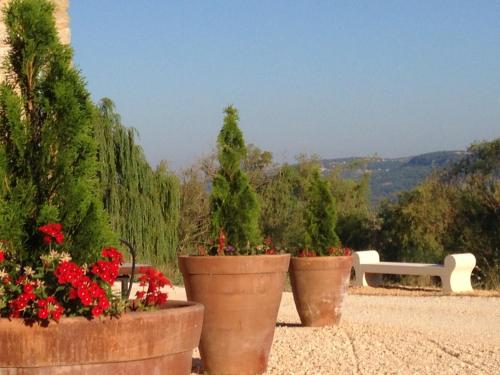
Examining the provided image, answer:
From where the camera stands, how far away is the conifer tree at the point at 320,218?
11.2m

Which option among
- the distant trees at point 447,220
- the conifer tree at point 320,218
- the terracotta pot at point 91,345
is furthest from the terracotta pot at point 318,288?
the distant trees at point 447,220

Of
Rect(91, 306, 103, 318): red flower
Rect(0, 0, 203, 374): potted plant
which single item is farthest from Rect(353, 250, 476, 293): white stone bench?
Rect(91, 306, 103, 318): red flower

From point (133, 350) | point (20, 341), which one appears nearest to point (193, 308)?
point (133, 350)

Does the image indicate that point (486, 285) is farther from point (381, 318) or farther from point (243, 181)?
point (243, 181)

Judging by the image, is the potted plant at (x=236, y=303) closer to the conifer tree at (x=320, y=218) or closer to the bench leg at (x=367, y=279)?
the conifer tree at (x=320, y=218)

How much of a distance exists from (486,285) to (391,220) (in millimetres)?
5318

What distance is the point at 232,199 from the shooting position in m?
7.59

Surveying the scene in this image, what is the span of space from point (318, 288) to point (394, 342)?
4.53 feet

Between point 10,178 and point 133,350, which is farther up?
point 10,178

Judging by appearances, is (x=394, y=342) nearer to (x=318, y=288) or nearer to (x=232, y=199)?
(x=318, y=288)

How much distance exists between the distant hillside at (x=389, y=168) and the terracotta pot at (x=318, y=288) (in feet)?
74.4

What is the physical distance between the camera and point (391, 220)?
2239 centimetres

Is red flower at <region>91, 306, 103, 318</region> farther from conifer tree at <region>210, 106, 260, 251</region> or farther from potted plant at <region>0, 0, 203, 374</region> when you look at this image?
conifer tree at <region>210, 106, 260, 251</region>

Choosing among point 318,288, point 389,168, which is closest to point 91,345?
point 318,288
